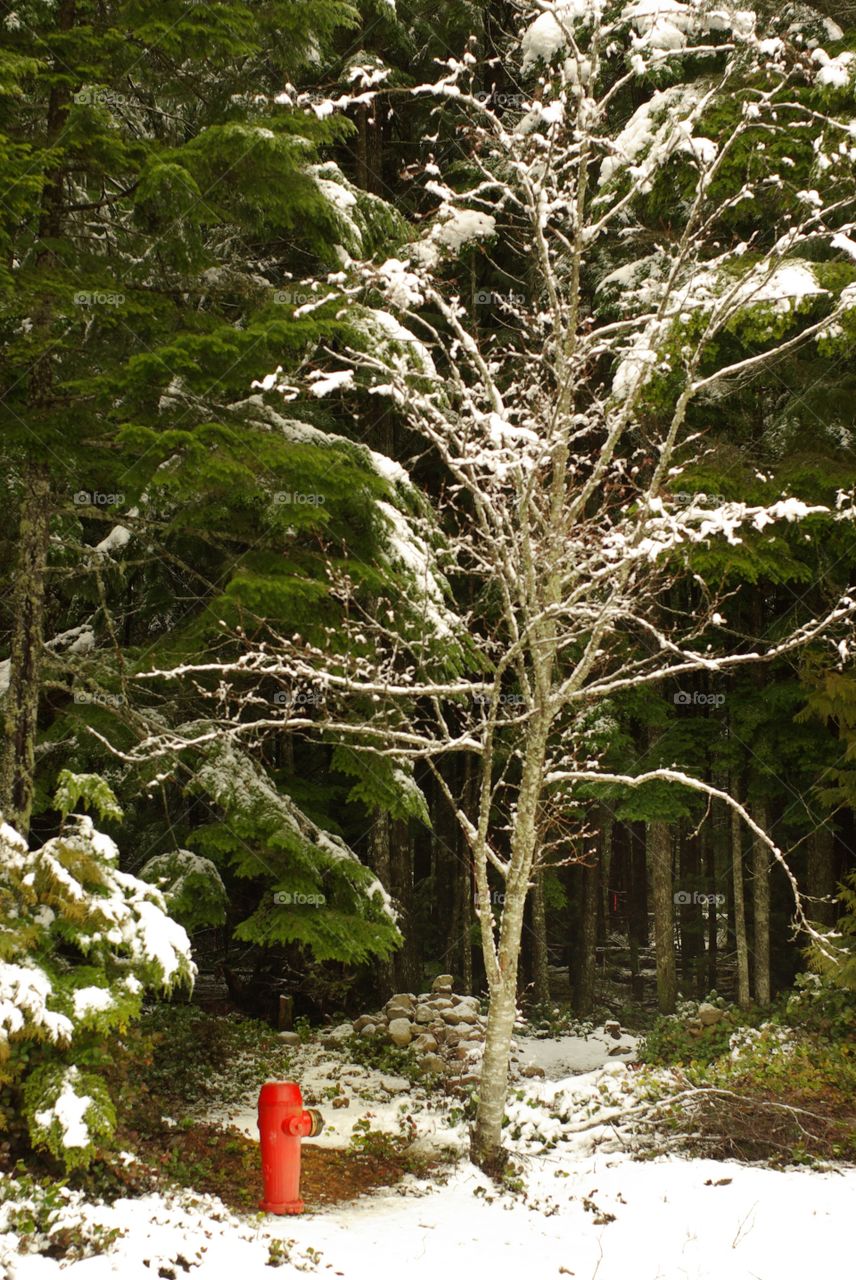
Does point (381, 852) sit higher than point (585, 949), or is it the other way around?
point (381, 852)

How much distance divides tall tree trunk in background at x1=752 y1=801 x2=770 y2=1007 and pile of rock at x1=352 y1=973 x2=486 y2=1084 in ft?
12.9

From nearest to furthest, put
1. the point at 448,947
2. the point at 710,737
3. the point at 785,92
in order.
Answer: the point at 785,92 < the point at 710,737 < the point at 448,947

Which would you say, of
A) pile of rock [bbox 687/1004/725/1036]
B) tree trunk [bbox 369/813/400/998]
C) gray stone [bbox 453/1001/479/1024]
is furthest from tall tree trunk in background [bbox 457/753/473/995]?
pile of rock [bbox 687/1004/725/1036]

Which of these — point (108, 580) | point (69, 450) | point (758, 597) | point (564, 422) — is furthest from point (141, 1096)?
point (758, 597)

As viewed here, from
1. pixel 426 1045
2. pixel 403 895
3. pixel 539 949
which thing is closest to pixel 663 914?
pixel 539 949

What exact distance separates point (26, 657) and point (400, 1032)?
624cm

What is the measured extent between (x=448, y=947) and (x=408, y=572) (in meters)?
11.6

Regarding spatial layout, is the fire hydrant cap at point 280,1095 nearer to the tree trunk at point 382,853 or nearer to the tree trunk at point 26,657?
the tree trunk at point 26,657

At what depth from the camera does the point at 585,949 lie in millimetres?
18422

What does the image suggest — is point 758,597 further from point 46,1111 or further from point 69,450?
Answer: point 46,1111

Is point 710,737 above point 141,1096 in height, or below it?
above

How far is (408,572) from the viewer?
9102 mm

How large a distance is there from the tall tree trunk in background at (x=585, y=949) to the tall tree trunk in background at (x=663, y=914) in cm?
245

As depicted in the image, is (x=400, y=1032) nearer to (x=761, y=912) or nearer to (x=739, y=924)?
(x=761, y=912)
